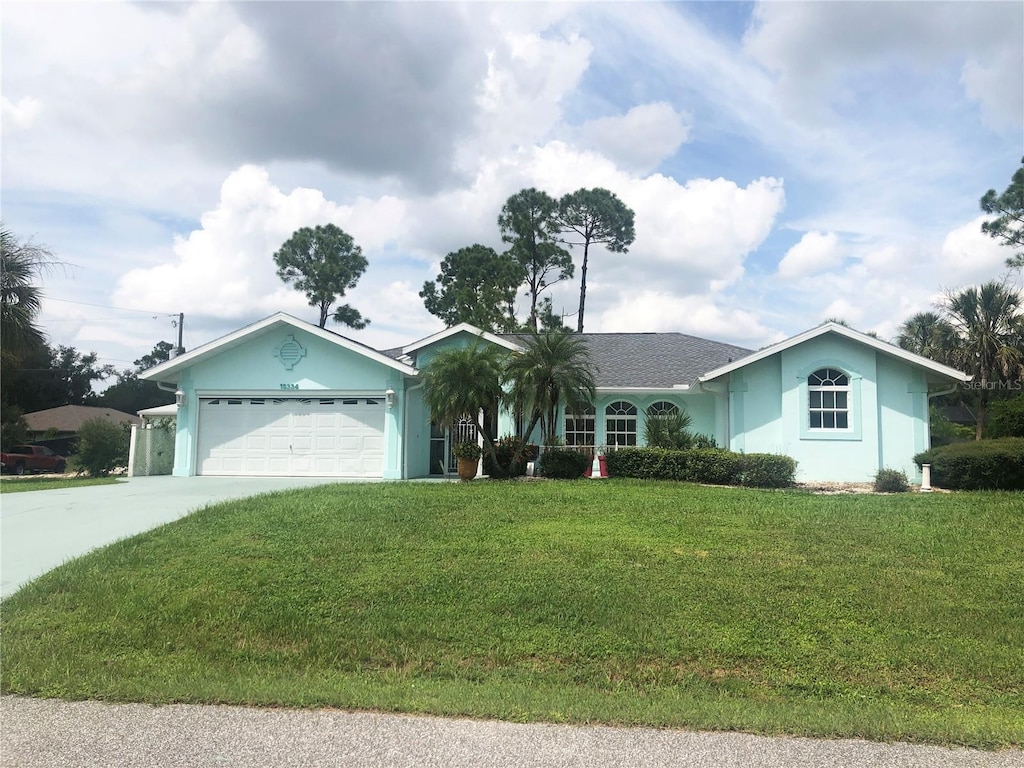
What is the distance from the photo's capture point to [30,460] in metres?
32.2

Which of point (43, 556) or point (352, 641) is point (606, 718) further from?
Answer: point (43, 556)

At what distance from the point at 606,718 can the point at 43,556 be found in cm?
788

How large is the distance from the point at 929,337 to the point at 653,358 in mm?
18147

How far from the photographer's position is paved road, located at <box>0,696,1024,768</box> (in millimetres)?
4109

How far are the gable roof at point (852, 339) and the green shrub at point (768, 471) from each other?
2.92 metres

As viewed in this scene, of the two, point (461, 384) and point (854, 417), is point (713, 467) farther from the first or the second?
point (461, 384)

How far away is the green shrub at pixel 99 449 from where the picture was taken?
71.5ft

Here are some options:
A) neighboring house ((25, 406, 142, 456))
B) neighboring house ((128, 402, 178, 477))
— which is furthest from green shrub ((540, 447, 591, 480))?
neighboring house ((25, 406, 142, 456))

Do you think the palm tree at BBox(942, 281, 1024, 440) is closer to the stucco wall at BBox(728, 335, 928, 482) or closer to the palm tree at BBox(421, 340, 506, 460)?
the stucco wall at BBox(728, 335, 928, 482)

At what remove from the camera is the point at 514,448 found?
17.7 meters

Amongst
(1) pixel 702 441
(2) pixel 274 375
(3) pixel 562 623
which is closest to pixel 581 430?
(1) pixel 702 441

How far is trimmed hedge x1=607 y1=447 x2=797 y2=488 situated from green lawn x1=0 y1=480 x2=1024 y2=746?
18.1 feet

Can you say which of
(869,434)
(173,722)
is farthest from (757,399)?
(173,722)

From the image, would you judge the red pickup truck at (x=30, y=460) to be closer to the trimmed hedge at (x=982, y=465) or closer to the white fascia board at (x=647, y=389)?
the white fascia board at (x=647, y=389)
